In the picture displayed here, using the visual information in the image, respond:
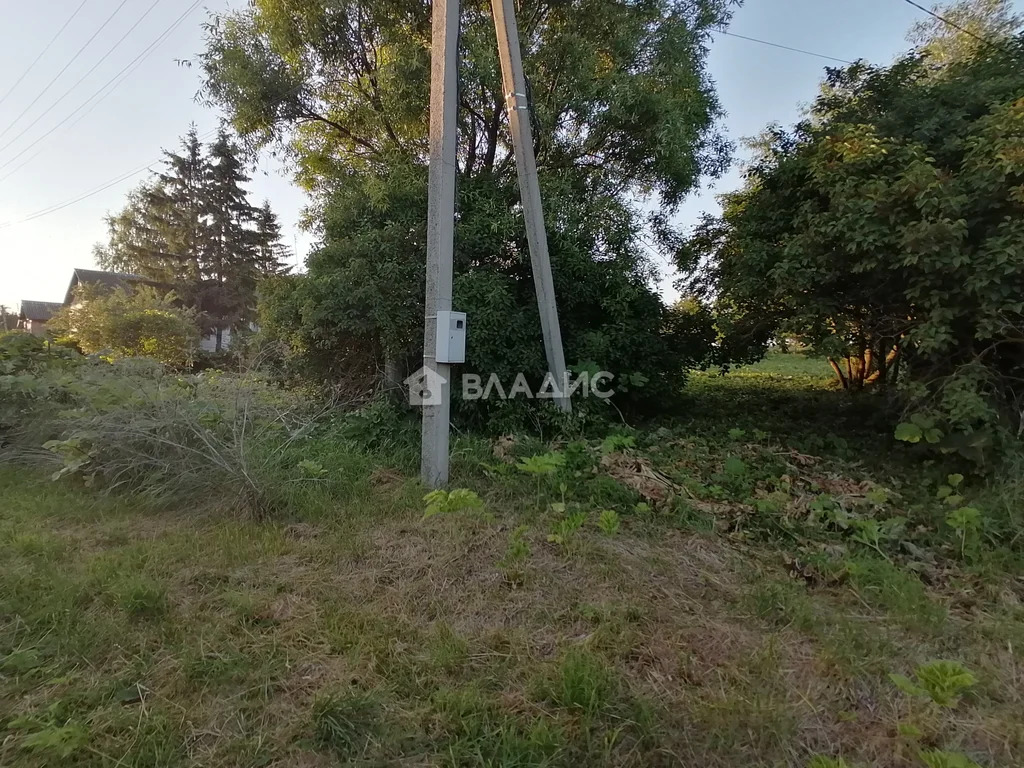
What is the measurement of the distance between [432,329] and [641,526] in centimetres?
216

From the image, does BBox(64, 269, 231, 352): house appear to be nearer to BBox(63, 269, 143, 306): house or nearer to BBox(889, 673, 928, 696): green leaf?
BBox(63, 269, 143, 306): house

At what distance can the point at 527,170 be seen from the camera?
197 inches

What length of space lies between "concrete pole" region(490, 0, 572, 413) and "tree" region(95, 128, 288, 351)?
19806 millimetres

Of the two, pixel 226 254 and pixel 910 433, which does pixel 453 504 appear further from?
pixel 226 254

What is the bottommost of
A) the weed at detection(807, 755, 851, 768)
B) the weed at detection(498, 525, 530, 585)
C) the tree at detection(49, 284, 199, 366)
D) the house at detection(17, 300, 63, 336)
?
the weed at detection(807, 755, 851, 768)

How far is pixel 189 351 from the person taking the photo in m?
12.9

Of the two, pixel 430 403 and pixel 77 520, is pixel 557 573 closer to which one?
pixel 430 403

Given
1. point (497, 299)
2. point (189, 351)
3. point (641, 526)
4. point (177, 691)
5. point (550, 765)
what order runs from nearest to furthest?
point (550, 765), point (177, 691), point (641, 526), point (497, 299), point (189, 351)

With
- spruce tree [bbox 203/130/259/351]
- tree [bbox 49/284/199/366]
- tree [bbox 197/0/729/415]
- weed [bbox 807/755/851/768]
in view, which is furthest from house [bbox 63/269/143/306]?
weed [bbox 807/755/851/768]

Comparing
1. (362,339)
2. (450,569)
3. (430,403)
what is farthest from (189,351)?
(450,569)

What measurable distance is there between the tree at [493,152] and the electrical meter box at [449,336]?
1210 millimetres

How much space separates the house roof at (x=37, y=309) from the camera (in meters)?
34.0

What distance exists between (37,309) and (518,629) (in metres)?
46.5

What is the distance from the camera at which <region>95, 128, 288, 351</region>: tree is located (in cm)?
2203
